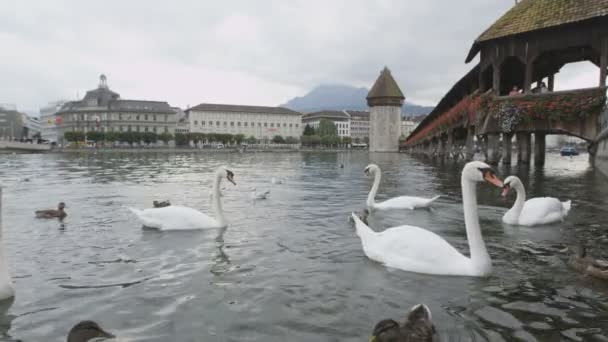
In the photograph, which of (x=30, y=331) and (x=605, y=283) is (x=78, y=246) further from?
(x=605, y=283)

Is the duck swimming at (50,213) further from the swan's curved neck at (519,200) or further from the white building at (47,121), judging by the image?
the white building at (47,121)

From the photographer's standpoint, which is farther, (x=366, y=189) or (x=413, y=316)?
(x=366, y=189)

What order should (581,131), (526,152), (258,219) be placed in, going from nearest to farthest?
1. (258,219)
2. (581,131)
3. (526,152)

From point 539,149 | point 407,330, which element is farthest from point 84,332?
point 539,149

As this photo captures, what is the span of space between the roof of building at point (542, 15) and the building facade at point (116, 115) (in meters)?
130

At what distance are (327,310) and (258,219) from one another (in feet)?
17.7

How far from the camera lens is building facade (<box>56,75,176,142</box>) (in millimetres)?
137500

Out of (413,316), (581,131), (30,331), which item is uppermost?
(581,131)

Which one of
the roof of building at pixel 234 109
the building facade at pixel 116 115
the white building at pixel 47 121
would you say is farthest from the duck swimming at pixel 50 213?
the white building at pixel 47 121

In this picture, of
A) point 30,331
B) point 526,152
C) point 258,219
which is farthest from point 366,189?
point 526,152

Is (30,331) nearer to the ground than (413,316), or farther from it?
nearer to the ground

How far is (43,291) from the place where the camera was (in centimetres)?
483

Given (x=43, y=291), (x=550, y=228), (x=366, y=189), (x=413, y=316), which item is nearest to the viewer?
(x=413, y=316)

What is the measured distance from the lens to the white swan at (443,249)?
5.15 metres
